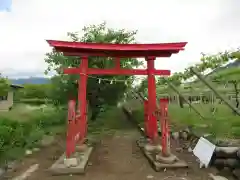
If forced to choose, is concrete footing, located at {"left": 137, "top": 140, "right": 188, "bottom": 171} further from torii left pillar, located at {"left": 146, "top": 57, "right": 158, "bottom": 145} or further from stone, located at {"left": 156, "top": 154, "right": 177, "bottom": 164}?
torii left pillar, located at {"left": 146, "top": 57, "right": 158, "bottom": 145}

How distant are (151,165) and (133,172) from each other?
0.74 m

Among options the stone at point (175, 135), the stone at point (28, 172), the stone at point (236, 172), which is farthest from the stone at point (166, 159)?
the stone at point (175, 135)

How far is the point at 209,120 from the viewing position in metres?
8.70

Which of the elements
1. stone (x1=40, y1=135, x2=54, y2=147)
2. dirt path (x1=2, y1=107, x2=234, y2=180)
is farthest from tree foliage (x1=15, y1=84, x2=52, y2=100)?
dirt path (x1=2, y1=107, x2=234, y2=180)

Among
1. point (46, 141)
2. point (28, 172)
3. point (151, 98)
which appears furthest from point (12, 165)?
point (151, 98)

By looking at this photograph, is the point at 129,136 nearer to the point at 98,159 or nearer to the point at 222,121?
the point at 98,159

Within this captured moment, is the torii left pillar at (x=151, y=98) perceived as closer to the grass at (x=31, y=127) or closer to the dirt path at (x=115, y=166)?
the dirt path at (x=115, y=166)

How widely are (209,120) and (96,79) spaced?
22.4 feet

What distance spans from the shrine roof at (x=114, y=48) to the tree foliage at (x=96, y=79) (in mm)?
4406

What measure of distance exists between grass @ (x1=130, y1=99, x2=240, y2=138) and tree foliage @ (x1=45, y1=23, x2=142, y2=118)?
270 cm

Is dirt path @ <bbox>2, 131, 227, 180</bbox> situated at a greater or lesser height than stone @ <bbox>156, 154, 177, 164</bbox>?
lesser

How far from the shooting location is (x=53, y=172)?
6141 millimetres

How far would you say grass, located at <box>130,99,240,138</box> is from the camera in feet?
23.9

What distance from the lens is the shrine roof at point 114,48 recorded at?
8258mm
